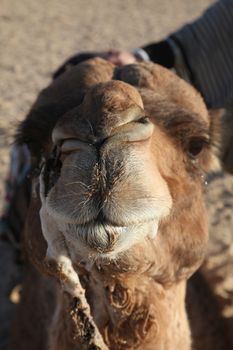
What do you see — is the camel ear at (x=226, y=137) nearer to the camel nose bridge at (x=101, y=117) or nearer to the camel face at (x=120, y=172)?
the camel face at (x=120, y=172)

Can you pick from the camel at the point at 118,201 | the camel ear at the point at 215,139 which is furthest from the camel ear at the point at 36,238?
the camel ear at the point at 215,139

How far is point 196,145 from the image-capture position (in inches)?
102

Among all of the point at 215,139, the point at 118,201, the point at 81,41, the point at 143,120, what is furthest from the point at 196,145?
the point at 81,41

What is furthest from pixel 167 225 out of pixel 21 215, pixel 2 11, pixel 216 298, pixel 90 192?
pixel 2 11

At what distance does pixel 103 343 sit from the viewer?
7.63ft

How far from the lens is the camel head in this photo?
1.89 m

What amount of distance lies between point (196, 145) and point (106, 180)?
831 millimetres

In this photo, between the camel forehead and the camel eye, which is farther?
the camel eye

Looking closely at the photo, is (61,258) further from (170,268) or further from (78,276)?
(170,268)

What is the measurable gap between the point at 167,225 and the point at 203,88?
1.89 m

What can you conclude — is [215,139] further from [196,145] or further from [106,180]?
[106,180]

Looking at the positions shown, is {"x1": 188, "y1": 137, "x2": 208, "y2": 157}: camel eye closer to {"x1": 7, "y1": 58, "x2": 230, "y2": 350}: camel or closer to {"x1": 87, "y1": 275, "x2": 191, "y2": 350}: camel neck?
{"x1": 7, "y1": 58, "x2": 230, "y2": 350}: camel

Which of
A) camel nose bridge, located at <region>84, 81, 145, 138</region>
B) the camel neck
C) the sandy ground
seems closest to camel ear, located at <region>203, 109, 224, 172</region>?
the camel neck

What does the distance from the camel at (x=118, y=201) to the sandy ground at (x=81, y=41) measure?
1.78ft
